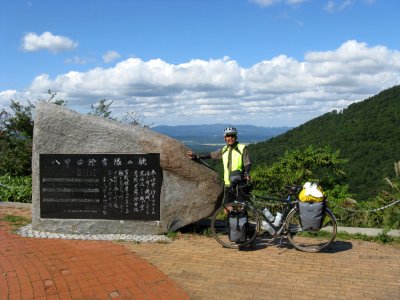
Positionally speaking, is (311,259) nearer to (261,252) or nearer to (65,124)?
(261,252)

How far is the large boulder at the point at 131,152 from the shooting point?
6.82 meters

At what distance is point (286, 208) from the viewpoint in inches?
249

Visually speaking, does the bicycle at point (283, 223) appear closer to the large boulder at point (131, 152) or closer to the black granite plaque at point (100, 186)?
the large boulder at point (131, 152)

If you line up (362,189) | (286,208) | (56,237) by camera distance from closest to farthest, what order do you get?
(286,208) < (56,237) < (362,189)

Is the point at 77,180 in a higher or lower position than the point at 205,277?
higher

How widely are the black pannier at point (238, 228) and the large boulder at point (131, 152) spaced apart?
27.2 inches

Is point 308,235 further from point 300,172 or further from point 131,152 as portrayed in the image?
point 300,172

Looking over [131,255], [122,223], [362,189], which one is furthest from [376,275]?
[362,189]

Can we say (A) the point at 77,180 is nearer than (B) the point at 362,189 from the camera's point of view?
Yes

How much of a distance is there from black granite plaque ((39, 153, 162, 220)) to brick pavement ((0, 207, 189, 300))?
704 millimetres

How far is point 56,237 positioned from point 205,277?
9.46 ft

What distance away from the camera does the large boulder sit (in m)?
6.82

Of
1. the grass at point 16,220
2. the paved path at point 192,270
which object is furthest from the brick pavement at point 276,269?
the grass at point 16,220

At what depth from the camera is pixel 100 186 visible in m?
7.02
